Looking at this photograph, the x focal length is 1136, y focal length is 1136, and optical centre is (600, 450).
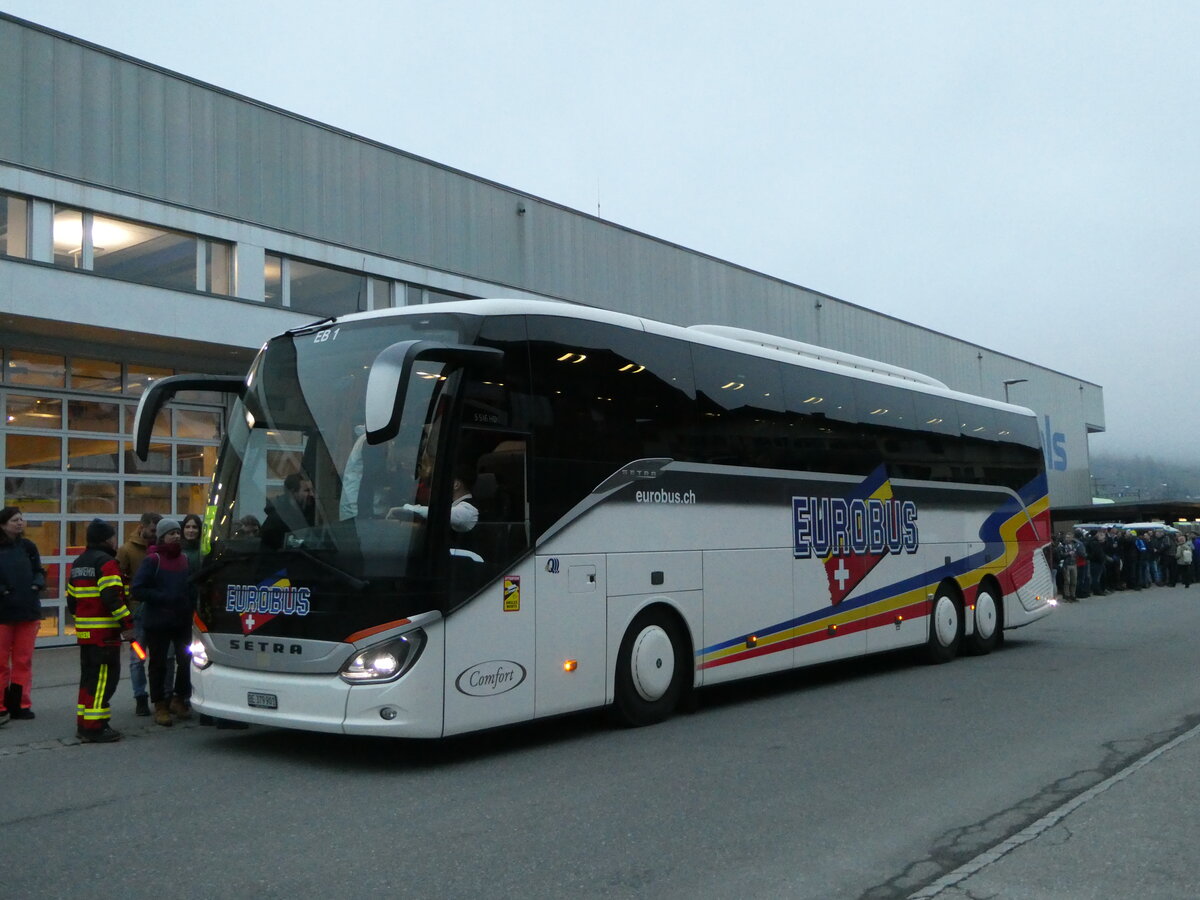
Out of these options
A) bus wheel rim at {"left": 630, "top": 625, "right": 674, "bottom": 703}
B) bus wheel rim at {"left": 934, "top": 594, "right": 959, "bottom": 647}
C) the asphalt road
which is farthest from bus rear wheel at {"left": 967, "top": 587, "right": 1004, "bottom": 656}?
bus wheel rim at {"left": 630, "top": 625, "right": 674, "bottom": 703}

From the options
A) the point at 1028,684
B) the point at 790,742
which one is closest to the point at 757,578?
the point at 790,742

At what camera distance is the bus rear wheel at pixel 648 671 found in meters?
9.52

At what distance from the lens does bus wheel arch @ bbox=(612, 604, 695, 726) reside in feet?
31.2

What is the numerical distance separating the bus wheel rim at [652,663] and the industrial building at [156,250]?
955cm

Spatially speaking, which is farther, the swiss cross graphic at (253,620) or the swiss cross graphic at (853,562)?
the swiss cross graphic at (853,562)

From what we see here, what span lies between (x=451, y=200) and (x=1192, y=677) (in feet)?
52.0

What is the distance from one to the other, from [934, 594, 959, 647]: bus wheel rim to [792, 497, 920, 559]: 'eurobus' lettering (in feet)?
3.80

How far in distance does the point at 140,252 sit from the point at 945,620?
12.8 m

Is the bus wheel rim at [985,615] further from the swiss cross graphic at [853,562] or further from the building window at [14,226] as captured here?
the building window at [14,226]

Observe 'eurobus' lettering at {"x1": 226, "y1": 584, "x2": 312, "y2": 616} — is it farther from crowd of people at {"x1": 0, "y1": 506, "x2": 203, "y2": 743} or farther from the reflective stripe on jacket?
the reflective stripe on jacket

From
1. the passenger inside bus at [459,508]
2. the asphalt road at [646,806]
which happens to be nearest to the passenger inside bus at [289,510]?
the passenger inside bus at [459,508]

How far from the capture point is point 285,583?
7.93 meters

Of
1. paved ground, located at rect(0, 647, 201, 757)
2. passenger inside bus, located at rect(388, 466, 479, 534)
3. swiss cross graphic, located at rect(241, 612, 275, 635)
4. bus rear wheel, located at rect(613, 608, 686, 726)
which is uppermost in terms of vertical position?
passenger inside bus, located at rect(388, 466, 479, 534)

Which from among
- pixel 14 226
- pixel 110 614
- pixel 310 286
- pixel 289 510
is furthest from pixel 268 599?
pixel 310 286
